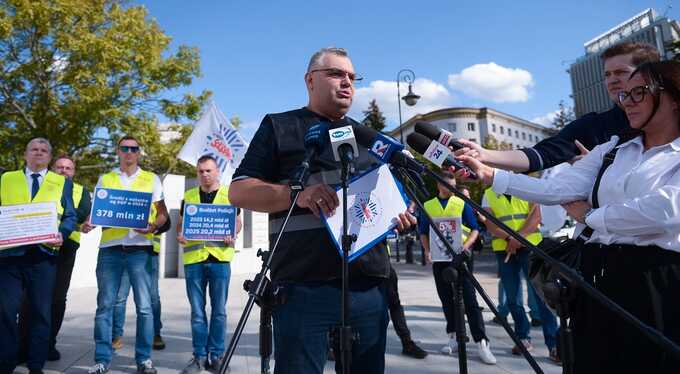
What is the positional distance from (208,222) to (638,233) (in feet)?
13.2

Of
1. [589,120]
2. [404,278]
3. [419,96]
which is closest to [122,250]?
[589,120]

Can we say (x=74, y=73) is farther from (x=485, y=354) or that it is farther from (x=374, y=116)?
(x=374, y=116)

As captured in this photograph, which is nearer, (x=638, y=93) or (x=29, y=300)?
(x=638, y=93)

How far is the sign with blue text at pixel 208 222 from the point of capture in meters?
4.65

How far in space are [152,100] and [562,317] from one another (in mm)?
17508

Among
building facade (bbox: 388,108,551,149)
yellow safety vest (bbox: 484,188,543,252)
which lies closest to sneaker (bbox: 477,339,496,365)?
yellow safety vest (bbox: 484,188,543,252)

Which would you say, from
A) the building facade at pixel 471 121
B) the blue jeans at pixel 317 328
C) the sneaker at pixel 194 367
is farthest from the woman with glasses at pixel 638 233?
the building facade at pixel 471 121

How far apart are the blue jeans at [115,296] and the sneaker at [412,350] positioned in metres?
2.69

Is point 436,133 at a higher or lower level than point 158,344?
higher

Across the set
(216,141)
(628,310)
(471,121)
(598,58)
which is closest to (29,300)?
(628,310)

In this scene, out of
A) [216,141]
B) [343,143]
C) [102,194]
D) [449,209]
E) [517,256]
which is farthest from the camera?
[216,141]

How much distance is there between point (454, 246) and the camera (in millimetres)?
4633

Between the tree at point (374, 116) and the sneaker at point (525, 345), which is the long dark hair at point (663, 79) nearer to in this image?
the sneaker at point (525, 345)

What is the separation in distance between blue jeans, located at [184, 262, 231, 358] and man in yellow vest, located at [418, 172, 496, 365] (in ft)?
7.51
